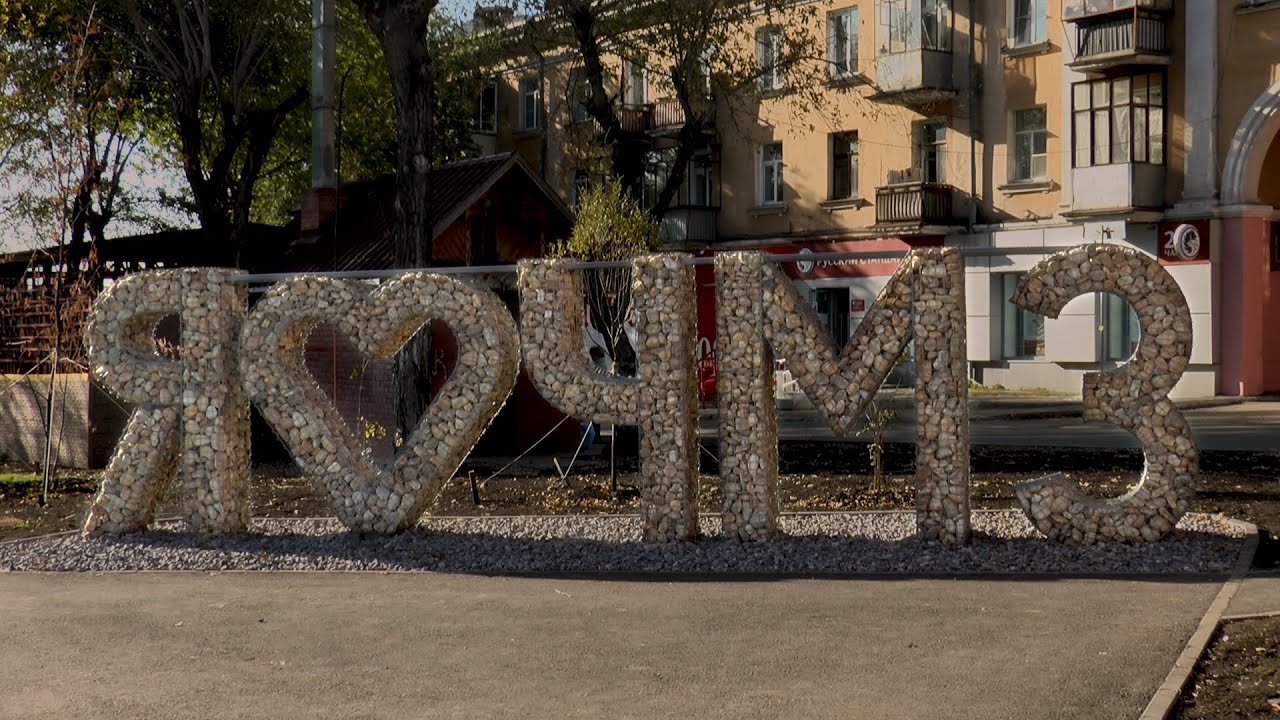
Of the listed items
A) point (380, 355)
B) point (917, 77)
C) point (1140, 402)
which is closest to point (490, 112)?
point (917, 77)

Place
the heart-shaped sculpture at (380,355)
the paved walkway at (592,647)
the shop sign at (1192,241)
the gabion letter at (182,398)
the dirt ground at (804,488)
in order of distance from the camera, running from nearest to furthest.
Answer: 1. the paved walkway at (592,647)
2. the heart-shaped sculpture at (380,355)
3. the gabion letter at (182,398)
4. the dirt ground at (804,488)
5. the shop sign at (1192,241)

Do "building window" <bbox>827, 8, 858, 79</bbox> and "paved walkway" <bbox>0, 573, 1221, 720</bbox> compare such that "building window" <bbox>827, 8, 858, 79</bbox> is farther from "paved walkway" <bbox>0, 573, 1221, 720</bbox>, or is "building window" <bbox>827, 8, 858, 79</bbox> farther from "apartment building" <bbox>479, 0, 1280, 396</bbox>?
"paved walkway" <bbox>0, 573, 1221, 720</bbox>

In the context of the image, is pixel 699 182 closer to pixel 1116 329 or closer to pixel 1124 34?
pixel 1116 329

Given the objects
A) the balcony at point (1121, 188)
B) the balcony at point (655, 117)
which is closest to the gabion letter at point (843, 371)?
the balcony at point (1121, 188)

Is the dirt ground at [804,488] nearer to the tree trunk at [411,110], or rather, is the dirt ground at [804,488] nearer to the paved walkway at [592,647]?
the paved walkway at [592,647]

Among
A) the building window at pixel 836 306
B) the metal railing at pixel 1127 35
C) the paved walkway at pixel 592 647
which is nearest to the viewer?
the paved walkway at pixel 592 647

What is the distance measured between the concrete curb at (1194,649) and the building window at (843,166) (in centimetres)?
2981

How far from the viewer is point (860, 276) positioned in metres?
38.8

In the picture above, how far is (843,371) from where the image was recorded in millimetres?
11188

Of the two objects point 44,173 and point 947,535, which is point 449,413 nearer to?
point 947,535

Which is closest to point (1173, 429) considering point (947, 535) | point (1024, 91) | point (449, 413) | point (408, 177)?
point (947, 535)

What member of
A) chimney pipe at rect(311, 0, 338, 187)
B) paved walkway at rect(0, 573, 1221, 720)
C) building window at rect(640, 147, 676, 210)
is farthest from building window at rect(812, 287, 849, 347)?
paved walkway at rect(0, 573, 1221, 720)

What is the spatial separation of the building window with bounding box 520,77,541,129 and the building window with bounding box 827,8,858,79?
12627mm

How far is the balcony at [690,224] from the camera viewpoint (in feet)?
137
